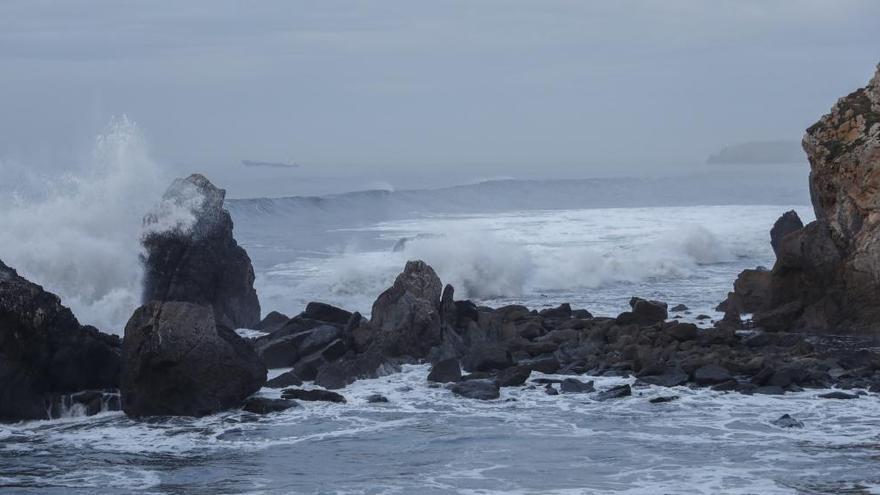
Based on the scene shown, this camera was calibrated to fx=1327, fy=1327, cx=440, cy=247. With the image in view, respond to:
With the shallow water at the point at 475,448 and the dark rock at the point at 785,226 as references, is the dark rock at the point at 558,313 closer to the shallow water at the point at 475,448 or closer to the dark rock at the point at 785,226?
the shallow water at the point at 475,448

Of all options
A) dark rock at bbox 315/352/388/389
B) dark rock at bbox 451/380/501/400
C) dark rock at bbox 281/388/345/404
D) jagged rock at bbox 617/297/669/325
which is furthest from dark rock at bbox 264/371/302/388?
jagged rock at bbox 617/297/669/325

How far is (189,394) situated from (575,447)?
5057 mm

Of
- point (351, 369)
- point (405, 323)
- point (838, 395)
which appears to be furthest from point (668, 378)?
point (351, 369)

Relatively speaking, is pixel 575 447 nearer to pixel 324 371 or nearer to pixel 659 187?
pixel 324 371

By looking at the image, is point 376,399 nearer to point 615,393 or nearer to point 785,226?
point 615,393

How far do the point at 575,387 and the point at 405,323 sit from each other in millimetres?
3506

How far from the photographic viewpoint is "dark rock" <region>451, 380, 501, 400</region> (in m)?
18.0

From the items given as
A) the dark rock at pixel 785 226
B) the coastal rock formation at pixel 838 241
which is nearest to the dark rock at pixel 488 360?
the coastal rock formation at pixel 838 241

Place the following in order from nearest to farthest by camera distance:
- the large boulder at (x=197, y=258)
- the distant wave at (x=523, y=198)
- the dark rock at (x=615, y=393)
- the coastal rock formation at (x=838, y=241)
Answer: the dark rock at (x=615, y=393) → the coastal rock formation at (x=838, y=241) → the large boulder at (x=197, y=258) → the distant wave at (x=523, y=198)

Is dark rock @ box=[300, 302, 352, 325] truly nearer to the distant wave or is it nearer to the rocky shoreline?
the rocky shoreline

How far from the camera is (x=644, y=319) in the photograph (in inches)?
888

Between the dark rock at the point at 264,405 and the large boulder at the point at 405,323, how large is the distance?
3.23 metres

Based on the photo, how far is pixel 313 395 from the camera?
18.0 metres

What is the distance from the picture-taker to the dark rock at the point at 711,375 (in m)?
18.4
